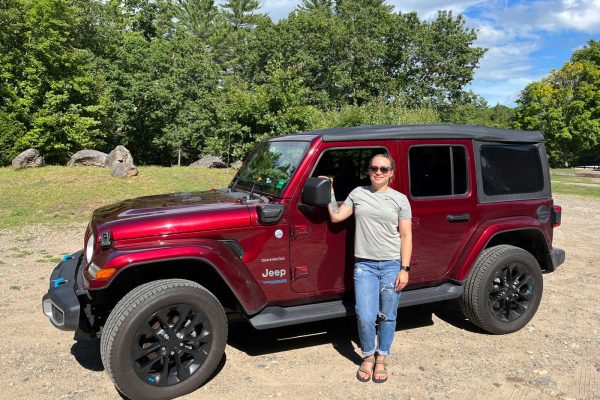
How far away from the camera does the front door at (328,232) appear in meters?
3.57

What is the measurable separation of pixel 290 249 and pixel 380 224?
2.39 feet

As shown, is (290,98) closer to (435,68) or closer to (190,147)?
(190,147)

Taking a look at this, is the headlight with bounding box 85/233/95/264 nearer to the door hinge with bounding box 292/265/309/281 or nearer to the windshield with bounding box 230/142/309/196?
the windshield with bounding box 230/142/309/196

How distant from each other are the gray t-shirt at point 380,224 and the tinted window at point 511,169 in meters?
1.33

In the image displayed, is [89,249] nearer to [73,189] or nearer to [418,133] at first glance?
[418,133]

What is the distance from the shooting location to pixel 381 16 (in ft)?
144

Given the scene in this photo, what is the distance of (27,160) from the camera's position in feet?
56.0

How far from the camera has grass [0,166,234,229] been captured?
11.6 metres

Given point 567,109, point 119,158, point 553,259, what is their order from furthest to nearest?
point 567,109 → point 119,158 → point 553,259

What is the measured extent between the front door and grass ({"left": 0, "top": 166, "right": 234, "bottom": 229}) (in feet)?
29.8

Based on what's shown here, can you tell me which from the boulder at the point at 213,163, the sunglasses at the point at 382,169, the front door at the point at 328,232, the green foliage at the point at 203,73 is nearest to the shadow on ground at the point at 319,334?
the front door at the point at 328,232

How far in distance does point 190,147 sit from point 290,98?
16.4 metres

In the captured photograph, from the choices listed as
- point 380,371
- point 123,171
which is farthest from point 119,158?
point 380,371

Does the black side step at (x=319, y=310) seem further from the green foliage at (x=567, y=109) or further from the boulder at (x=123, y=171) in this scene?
the green foliage at (x=567, y=109)
